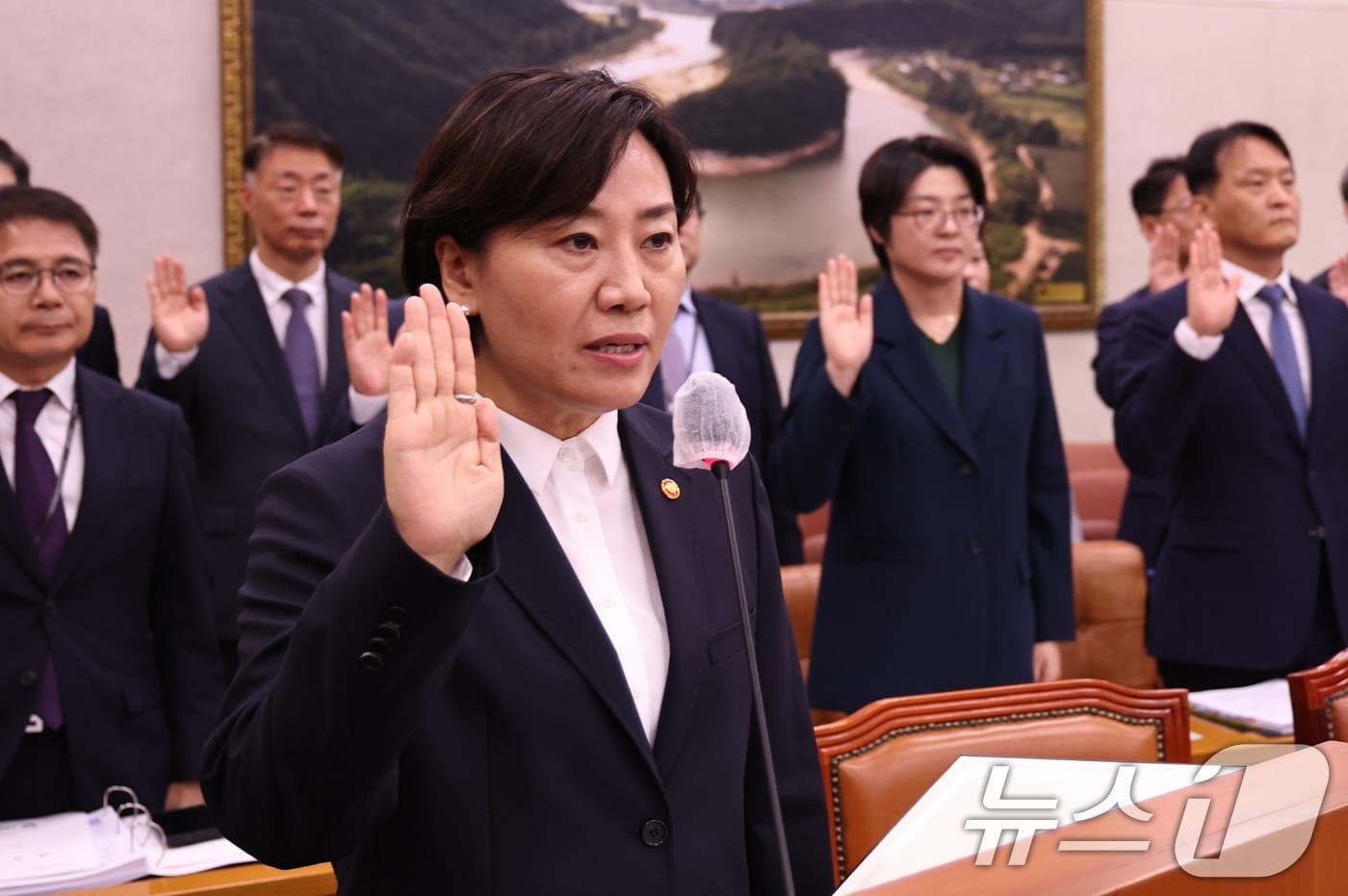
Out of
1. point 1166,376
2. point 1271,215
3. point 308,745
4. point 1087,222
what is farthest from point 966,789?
point 1087,222

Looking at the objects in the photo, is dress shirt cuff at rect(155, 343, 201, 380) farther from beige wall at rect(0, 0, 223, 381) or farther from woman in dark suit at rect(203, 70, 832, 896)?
woman in dark suit at rect(203, 70, 832, 896)

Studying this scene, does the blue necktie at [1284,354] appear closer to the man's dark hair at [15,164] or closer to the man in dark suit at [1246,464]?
the man in dark suit at [1246,464]

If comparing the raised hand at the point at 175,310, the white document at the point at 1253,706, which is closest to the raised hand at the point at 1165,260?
the white document at the point at 1253,706

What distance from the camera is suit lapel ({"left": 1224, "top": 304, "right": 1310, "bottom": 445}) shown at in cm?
334

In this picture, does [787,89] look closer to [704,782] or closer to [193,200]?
[193,200]

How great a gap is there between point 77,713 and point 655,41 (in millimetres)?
4362

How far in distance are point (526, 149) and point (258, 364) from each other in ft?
9.14

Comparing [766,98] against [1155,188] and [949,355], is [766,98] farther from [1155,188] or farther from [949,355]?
[949,355]

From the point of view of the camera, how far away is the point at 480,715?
128cm

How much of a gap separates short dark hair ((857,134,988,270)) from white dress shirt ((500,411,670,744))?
1979mm

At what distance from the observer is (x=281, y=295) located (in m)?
4.11

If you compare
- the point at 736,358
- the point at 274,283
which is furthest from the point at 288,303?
the point at 736,358

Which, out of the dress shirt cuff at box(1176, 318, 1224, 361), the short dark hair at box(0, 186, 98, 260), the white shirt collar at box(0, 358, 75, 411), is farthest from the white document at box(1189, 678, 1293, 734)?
the short dark hair at box(0, 186, 98, 260)

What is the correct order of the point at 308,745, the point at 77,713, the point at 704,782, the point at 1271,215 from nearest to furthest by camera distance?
the point at 308,745 < the point at 704,782 < the point at 77,713 < the point at 1271,215
